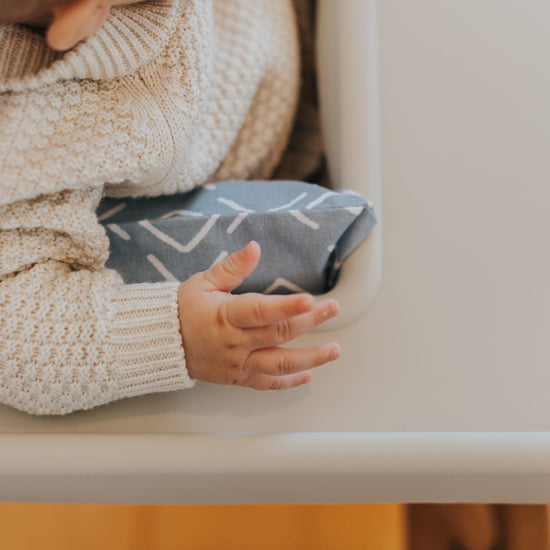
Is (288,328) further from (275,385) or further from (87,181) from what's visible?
(87,181)

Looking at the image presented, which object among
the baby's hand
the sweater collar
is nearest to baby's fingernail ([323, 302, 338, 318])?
the baby's hand

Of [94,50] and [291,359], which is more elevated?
[94,50]

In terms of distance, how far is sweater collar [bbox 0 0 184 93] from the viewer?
38 centimetres

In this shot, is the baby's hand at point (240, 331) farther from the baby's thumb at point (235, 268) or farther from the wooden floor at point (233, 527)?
the wooden floor at point (233, 527)

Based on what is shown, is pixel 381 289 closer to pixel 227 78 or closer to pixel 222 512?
pixel 227 78

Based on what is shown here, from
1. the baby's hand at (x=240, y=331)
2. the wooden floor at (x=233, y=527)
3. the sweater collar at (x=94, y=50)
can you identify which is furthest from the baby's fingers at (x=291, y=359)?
the wooden floor at (x=233, y=527)

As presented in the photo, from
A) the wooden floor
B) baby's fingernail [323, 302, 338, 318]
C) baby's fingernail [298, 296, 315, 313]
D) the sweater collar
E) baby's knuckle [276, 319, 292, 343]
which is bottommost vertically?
the wooden floor

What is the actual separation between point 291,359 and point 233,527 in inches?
17.5

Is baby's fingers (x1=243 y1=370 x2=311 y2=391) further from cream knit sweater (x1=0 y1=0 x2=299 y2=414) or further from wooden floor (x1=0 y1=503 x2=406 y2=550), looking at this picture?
wooden floor (x1=0 y1=503 x2=406 y2=550)

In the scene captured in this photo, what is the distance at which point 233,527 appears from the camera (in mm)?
732

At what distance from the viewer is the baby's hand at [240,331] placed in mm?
372

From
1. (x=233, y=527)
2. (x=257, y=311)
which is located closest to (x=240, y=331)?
(x=257, y=311)

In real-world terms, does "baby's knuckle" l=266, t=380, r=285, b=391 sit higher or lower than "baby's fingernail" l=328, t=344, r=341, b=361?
lower

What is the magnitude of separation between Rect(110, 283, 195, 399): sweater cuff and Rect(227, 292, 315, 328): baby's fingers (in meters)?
0.04
